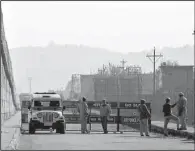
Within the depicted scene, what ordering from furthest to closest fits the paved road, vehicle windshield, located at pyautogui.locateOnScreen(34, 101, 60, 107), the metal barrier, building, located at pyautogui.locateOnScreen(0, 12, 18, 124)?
building, located at pyautogui.locateOnScreen(0, 12, 18, 124) → the metal barrier → vehicle windshield, located at pyautogui.locateOnScreen(34, 101, 60, 107) → the paved road

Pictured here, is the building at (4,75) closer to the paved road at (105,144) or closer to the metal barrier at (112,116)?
the metal barrier at (112,116)

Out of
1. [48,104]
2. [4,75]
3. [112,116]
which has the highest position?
[4,75]

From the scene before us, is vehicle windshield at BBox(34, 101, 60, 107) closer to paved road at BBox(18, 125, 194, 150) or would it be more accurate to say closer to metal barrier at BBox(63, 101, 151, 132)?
metal barrier at BBox(63, 101, 151, 132)

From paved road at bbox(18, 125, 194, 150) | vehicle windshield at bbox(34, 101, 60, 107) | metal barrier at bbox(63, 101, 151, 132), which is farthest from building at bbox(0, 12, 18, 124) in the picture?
paved road at bbox(18, 125, 194, 150)

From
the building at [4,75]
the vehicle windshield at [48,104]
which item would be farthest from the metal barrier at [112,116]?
the building at [4,75]

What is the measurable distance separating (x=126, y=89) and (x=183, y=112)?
10760 centimetres

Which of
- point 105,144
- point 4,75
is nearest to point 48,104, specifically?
point 105,144

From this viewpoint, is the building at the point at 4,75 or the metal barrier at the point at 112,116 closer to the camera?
the metal barrier at the point at 112,116

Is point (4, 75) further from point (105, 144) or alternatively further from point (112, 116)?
point (105, 144)

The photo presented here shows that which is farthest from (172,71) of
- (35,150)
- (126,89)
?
(35,150)

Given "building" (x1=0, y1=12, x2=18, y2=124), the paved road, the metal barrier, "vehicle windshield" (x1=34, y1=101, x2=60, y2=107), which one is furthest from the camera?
"building" (x1=0, y1=12, x2=18, y2=124)

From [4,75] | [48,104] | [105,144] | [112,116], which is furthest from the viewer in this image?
[4,75]

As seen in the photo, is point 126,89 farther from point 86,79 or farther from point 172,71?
point 86,79

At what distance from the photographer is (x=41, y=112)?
102 feet
